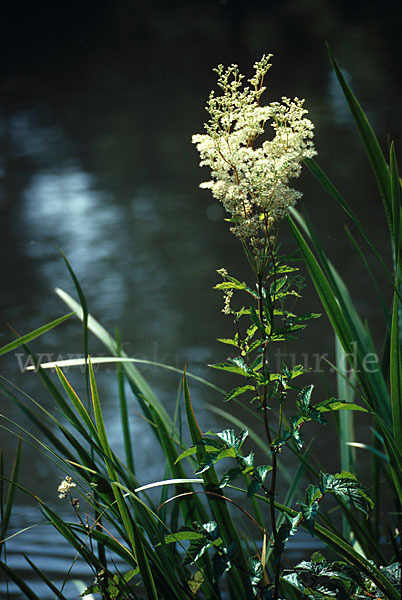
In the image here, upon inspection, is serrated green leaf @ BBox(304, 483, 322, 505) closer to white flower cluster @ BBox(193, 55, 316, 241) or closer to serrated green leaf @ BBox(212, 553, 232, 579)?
serrated green leaf @ BBox(212, 553, 232, 579)

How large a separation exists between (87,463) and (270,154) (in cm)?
28

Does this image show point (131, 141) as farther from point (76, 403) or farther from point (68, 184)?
point (76, 403)

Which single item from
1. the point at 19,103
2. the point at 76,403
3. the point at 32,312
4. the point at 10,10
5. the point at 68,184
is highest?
the point at 10,10

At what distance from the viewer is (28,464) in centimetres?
99

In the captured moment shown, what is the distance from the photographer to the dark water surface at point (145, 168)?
1.24 meters

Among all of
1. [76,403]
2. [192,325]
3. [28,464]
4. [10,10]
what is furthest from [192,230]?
[10,10]

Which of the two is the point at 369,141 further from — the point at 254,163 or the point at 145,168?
the point at 145,168

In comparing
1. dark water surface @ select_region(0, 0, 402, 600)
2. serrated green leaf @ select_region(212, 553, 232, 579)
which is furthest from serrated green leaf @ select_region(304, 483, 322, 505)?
dark water surface @ select_region(0, 0, 402, 600)

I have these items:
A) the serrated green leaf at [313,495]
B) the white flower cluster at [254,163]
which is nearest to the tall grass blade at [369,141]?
the white flower cluster at [254,163]

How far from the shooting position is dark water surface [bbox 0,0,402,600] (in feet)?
4.06

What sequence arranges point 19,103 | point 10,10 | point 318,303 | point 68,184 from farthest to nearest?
point 10,10 < point 19,103 < point 68,184 < point 318,303

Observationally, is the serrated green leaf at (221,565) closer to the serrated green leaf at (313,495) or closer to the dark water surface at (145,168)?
the serrated green leaf at (313,495)

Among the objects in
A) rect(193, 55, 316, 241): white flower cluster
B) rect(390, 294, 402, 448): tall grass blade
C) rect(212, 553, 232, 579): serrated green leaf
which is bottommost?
rect(212, 553, 232, 579): serrated green leaf

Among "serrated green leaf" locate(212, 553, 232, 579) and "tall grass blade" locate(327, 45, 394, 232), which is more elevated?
"tall grass blade" locate(327, 45, 394, 232)
